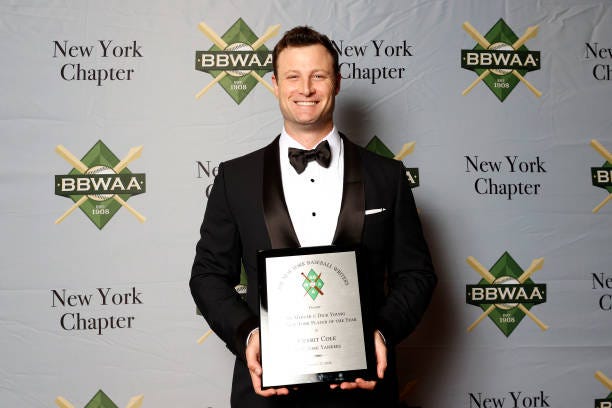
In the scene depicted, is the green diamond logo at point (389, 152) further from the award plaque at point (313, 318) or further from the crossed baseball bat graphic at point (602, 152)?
the award plaque at point (313, 318)

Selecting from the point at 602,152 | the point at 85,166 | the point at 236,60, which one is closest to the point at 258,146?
the point at 236,60

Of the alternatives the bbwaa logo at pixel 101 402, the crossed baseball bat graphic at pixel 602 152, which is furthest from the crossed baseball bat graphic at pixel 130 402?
the crossed baseball bat graphic at pixel 602 152

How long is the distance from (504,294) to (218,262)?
3.69 ft

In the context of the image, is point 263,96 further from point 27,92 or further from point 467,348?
point 467,348

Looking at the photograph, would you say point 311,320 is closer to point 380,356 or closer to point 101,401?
point 380,356

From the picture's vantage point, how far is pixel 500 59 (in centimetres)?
204

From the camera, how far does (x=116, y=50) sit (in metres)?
1.93

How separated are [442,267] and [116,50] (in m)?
1.38

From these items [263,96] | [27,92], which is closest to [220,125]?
[263,96]

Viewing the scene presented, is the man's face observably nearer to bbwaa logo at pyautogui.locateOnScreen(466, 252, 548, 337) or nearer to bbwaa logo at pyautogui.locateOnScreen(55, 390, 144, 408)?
bbwaa logo at pyautogui.locateOnScreen(466, 252, 548, 337)

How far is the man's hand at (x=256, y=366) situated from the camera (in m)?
1.12

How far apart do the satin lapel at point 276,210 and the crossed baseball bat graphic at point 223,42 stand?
2.13 ft

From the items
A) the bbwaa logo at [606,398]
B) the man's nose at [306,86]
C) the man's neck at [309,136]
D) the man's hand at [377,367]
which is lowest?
the bbwaa logo at [606,398]

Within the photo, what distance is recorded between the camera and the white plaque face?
112 centimetres
